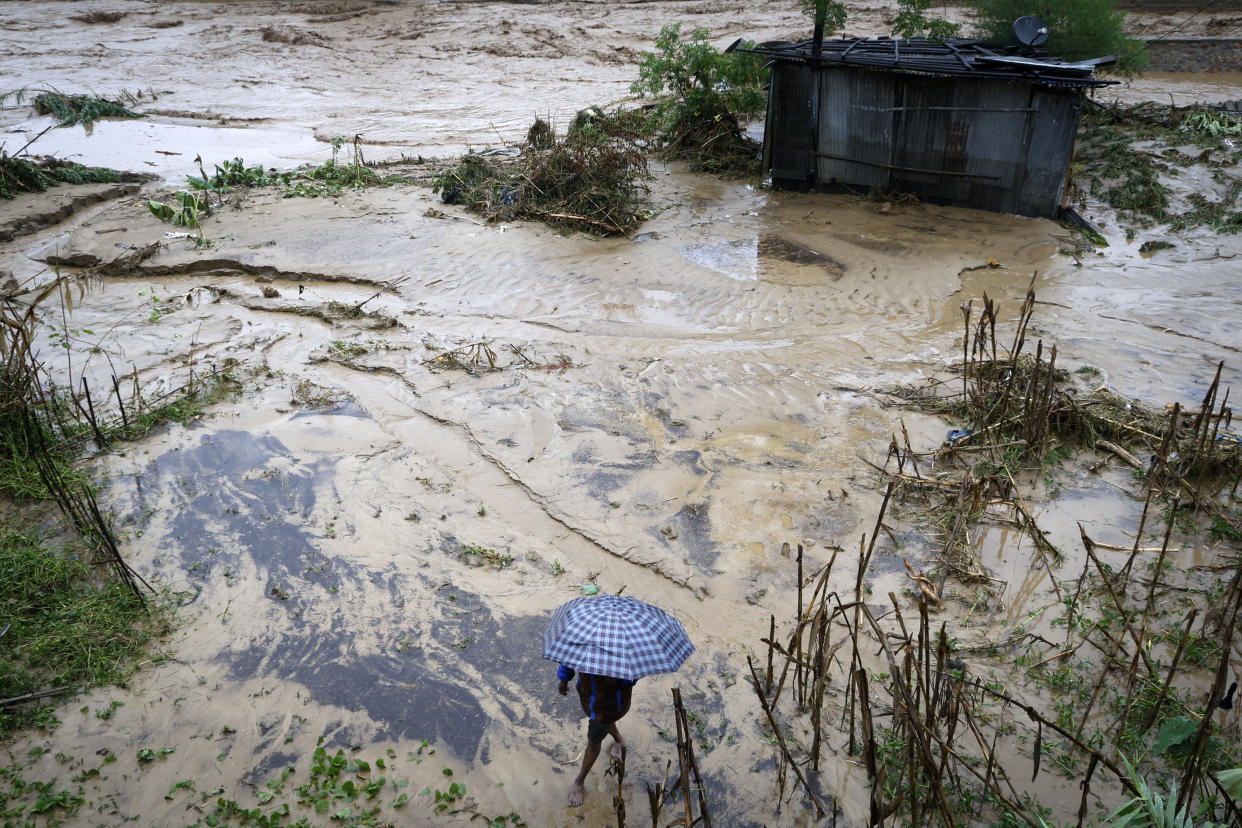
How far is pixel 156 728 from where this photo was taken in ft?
12.5

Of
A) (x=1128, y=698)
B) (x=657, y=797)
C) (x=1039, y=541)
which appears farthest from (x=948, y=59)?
(x=657, y=797)

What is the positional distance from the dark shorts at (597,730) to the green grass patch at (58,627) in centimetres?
257

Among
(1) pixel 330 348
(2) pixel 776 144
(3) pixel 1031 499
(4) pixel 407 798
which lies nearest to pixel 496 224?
(1) pixel 330 348

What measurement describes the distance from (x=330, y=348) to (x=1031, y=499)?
617cm

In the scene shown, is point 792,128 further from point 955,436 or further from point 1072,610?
point 1072,610

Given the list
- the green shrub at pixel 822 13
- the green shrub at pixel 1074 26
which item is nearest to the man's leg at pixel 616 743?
the green shrub at pixel 822 13

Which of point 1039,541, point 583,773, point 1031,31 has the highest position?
point 1031,31

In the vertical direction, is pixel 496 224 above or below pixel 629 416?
above

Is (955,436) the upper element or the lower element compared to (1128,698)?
upper

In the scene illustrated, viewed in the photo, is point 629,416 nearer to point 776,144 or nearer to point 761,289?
point 761,289

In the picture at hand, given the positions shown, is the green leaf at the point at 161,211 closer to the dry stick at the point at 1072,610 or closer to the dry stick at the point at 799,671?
the dry stick at the point at 799,671

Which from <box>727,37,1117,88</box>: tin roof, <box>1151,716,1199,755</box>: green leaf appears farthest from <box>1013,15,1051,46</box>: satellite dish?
<box>1151,716,1199,755</box>: green leaf

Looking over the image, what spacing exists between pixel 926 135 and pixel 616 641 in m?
9.96

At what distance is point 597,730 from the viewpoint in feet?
11.3
